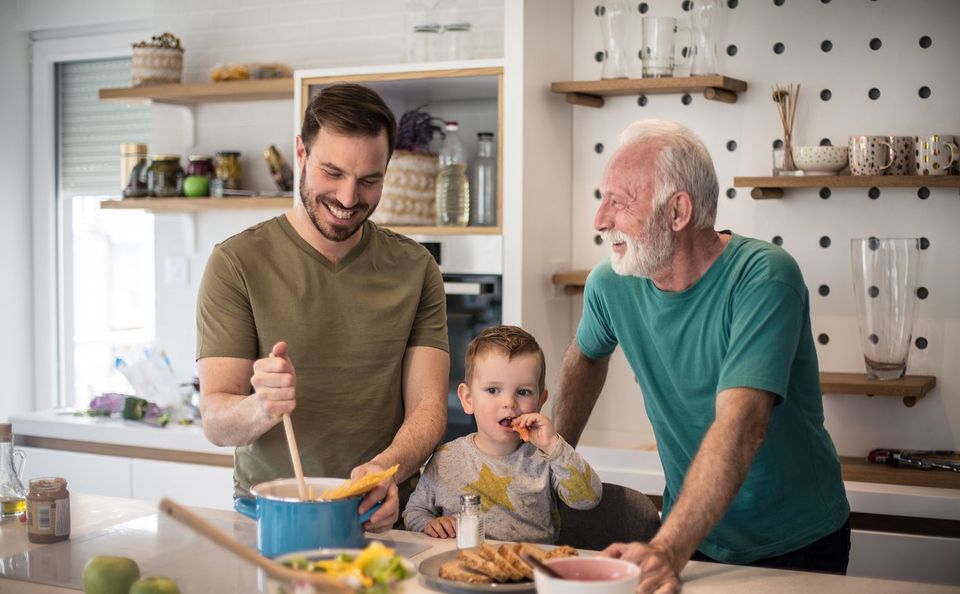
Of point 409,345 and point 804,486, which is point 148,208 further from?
point 804,486

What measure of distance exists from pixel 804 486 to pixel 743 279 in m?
0.40

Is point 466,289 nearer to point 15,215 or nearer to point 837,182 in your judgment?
point 837,182

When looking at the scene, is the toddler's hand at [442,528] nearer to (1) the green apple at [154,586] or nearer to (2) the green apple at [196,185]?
(1) the green apple at [154,586]

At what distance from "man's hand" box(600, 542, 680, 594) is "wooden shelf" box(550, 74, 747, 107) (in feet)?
6.42

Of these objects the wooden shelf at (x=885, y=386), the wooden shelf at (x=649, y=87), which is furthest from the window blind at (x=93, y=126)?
the wooden shelf at (x=885, y=386)

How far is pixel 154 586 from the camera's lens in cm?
138

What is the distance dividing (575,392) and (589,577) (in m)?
0.97

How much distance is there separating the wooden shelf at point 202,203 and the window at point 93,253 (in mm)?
924

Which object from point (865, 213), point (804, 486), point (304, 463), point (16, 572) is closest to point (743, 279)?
point (804, 486)

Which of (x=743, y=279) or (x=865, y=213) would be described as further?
(x=865, y=213)

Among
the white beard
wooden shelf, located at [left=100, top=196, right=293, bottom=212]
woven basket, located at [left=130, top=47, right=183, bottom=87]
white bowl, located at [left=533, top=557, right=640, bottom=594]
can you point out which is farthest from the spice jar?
woven basket, located at [left=130, top=47, right=183, bottom=87]

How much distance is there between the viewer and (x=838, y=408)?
10.6 feet

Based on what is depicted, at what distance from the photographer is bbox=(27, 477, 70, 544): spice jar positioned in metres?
1.79

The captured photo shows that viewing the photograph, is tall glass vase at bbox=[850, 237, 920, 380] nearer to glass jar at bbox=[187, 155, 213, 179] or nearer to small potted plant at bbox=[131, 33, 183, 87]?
glass jar at bbox=[187, 155, 213, 179]
